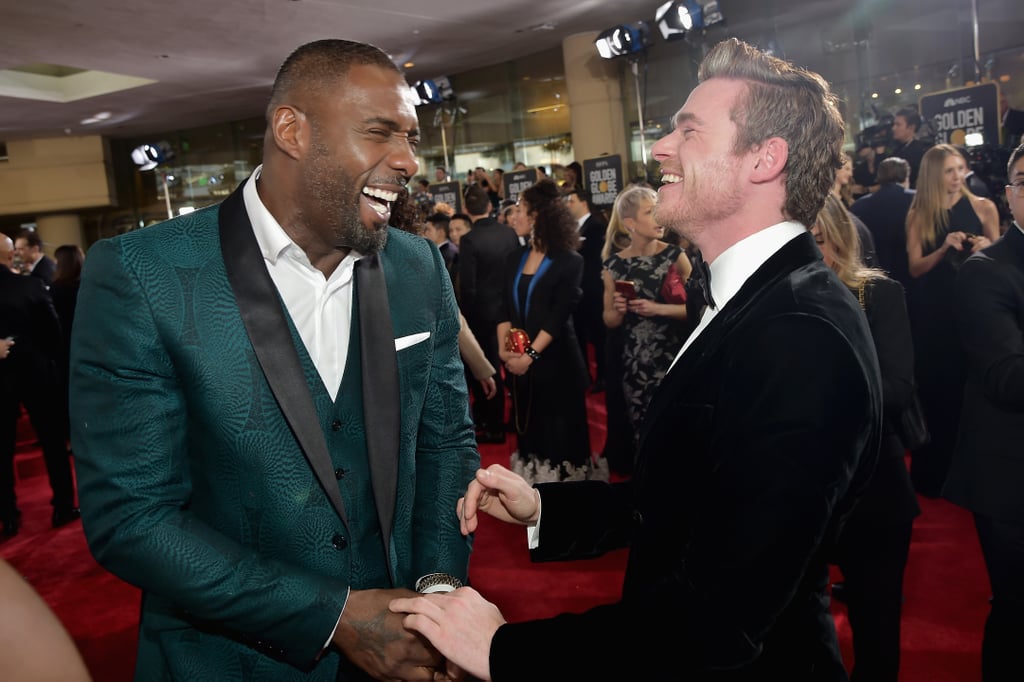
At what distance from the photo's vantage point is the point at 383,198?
1.44 metres

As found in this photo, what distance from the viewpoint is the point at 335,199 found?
54.9 inches

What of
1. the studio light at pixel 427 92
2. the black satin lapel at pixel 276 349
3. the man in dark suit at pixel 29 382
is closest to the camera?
the black satin lapel at pixel 276 349

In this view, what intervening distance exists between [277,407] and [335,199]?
1.25 ft

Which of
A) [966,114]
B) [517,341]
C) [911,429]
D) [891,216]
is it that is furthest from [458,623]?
[966,114]

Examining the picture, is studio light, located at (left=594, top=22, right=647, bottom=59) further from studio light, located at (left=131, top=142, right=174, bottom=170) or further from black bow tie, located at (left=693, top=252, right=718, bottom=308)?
black bow tie, located at (left=693, top=252, right=718, bottom=308)

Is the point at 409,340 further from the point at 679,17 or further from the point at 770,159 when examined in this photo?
the point at 679,17

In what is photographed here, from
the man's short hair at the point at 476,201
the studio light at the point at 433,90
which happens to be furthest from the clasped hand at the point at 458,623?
the studio light at the point at 433,90

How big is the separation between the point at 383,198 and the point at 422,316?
0.82 feet

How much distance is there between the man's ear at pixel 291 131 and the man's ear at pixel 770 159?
78 cm

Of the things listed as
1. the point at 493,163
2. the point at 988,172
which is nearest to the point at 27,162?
the point at 493,163

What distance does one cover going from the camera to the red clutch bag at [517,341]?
176 inches

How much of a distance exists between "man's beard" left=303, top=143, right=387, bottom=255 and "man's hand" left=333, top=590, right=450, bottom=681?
621mm

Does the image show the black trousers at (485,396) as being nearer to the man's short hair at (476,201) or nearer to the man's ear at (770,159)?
the man's short hair at (476,201)

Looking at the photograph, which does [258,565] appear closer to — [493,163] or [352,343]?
[352,343]
